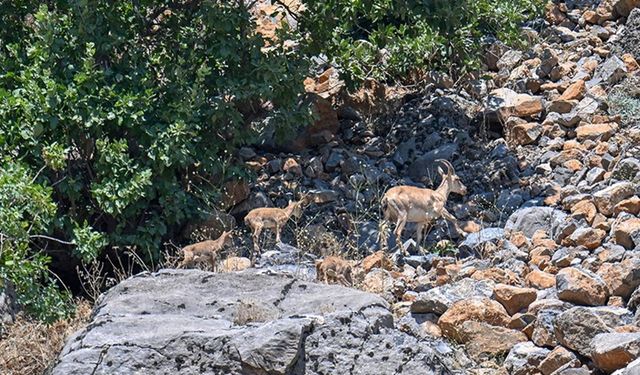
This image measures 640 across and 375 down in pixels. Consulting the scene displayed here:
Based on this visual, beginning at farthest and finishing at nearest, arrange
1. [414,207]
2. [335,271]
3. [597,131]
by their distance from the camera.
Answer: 1. [597,131]
2. [414,207]
3. [335,271]

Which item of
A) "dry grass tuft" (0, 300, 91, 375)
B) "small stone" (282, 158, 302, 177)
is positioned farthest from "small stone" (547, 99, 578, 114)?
"dry grass tuft" (0, 300, 91, 375)

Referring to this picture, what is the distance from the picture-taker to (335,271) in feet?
41.2

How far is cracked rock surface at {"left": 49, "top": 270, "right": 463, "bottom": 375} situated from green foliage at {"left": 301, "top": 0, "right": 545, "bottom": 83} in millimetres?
5564

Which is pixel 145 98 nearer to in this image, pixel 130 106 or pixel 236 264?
pixel 130 106

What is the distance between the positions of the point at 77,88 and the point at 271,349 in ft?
17.0

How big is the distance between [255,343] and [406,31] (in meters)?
7.86

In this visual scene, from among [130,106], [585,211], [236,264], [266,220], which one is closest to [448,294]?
[236,264]

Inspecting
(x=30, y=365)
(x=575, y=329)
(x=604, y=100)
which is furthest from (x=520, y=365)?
(x=604, y=100)

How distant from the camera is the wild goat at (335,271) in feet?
41.2

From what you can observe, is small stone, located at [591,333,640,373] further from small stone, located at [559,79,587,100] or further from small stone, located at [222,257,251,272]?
small stone, located at [559,79,587,100]

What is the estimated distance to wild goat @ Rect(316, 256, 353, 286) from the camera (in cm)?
1255

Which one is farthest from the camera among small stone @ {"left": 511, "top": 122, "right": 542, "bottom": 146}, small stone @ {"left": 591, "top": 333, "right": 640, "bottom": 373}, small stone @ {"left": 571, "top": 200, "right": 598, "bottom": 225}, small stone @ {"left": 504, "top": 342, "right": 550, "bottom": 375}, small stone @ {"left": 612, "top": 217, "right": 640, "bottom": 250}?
small stone @ {"left": 511, "top": 122, "right": 542, "bottom": 146}

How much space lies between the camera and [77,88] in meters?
13.9

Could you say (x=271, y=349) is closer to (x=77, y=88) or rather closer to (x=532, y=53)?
(x=77, y=88)
